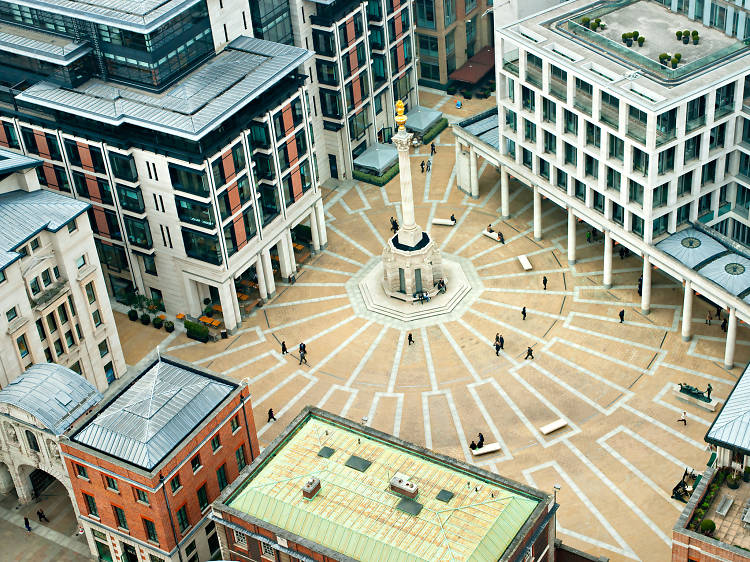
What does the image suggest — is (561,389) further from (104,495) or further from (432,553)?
(104,495)

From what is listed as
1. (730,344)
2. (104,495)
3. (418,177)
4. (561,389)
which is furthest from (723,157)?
(104,495)

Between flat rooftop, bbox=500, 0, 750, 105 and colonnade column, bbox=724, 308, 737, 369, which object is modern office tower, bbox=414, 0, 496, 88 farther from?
colonnade column, bbox=724, 308, 737, 369

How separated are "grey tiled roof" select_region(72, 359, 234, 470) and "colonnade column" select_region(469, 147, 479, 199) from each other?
60.6 metres

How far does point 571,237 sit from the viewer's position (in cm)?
14775

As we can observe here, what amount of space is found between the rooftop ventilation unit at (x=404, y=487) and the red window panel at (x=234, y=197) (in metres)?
48.7

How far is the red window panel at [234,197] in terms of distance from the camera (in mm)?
137000

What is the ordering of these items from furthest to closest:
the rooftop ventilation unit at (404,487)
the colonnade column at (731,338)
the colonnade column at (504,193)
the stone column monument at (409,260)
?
the colonnade column at (504,193) → the stone column monument at (409,260) → the colonnade column at (731,338) → the rooftop ventilation unit at (404,487)

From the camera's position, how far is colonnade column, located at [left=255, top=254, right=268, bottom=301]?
479ft

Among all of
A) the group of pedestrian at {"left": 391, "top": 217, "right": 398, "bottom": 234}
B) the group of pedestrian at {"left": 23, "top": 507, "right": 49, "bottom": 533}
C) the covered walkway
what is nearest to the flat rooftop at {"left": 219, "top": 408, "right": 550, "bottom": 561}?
the group of pedestrian at {"left": 23, "top": 507, "right": 49, "bottom": 533}

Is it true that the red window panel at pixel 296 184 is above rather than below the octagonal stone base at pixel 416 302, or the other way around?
above

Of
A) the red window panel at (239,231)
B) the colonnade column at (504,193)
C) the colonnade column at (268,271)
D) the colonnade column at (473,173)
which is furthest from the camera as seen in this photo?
the colonnade column at (473,173)

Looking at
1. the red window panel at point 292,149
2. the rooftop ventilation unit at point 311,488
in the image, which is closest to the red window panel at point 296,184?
the red window panel at point 292,149

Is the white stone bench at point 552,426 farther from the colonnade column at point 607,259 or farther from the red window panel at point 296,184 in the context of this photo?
the red window panel at point 296,184

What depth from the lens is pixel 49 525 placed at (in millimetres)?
122625
